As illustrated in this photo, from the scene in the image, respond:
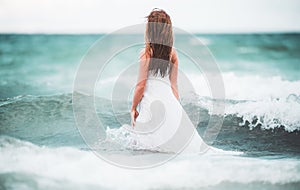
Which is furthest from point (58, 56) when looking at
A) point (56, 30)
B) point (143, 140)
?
point (143, 140)

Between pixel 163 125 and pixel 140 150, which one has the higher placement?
pixel 163 125

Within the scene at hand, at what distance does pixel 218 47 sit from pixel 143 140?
5.77 metres

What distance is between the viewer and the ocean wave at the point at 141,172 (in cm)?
212

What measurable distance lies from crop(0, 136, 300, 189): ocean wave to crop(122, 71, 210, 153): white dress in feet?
0.33

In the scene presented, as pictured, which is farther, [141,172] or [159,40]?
[159,40]

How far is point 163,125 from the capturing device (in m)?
2.44

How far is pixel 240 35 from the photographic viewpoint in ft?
28.0

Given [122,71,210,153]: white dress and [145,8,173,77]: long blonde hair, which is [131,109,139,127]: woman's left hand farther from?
[145,8,173,77]: long blonde hair

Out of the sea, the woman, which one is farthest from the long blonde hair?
the sea

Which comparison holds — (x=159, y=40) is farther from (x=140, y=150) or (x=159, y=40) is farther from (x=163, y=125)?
(x=140, y=150)

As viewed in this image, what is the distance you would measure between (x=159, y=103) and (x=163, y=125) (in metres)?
0.14

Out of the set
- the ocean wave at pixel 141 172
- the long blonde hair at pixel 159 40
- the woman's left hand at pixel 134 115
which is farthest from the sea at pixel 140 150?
the long blonde hair at pixel 159 40

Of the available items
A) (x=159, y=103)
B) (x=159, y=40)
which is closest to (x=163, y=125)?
(x=159, y=103)

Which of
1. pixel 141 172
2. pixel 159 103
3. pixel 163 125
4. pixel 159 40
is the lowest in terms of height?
pixel 141 172
